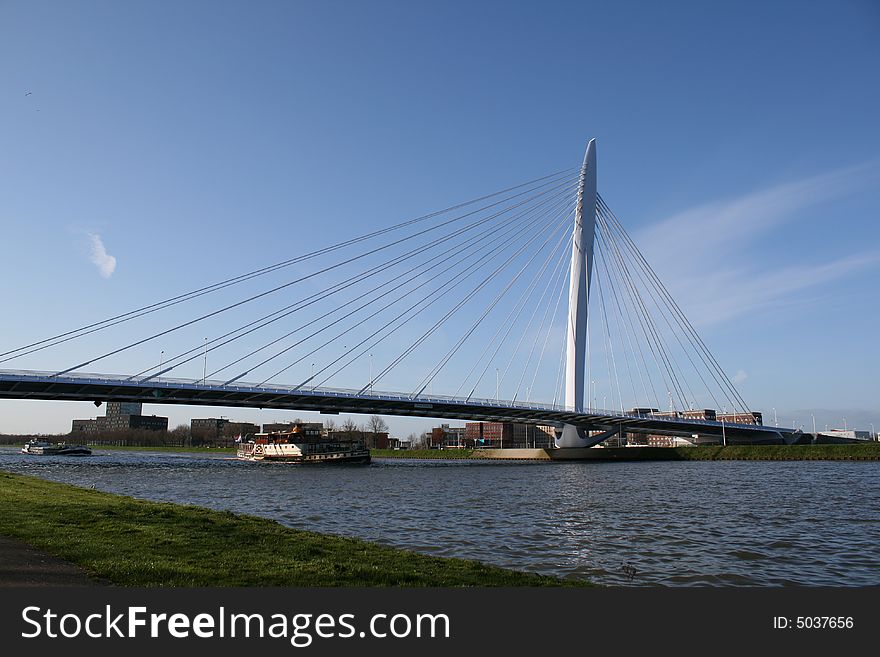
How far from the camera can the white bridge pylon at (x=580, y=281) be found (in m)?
64.7

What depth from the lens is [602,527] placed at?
1958 centimetres

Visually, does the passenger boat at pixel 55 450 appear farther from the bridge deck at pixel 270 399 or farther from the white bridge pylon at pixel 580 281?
the white bridge pylon at pixel 580 281

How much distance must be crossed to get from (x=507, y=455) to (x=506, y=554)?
3499 inches

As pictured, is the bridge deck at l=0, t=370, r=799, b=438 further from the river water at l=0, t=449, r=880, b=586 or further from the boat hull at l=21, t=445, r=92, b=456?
the boat hull at l=21, t=445, r=92, b=456

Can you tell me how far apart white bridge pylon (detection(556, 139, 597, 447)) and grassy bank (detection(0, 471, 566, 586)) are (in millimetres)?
52075

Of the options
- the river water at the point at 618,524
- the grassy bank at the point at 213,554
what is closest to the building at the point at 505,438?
the river water at the point at 618,524

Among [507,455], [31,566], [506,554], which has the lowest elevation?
[507,455]

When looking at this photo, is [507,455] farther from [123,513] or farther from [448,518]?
[123,513]

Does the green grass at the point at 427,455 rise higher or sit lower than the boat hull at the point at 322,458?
lower

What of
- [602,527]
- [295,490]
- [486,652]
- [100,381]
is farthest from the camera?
[100,381]

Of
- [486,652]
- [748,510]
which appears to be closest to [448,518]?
[748,510]

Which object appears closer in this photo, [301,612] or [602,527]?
[301,612]

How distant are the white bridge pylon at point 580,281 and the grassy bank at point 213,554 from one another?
5208cm

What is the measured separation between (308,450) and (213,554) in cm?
6479
